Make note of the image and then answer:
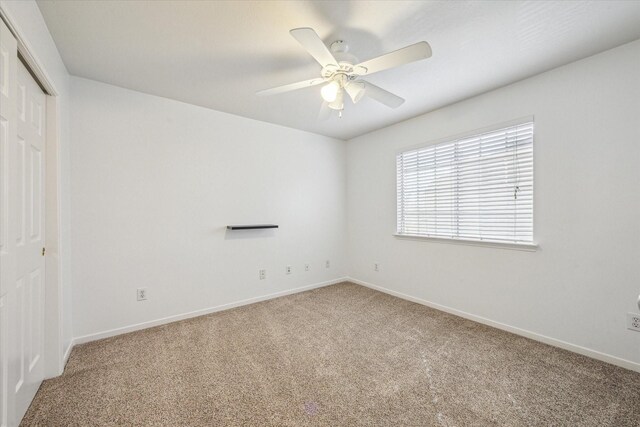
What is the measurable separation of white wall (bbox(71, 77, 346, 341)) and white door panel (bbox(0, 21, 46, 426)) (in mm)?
649

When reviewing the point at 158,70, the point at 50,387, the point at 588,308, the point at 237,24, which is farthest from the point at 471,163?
the point at 50,387

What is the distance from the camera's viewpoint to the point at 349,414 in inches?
60.6

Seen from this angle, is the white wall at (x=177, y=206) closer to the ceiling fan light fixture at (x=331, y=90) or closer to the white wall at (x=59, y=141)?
the white wall at (x=59, y=141)

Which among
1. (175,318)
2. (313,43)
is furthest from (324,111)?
(175,318)

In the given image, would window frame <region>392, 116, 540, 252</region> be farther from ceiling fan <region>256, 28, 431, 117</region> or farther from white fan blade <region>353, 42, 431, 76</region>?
white fan blade <region>353, 42, 431, 76</region>

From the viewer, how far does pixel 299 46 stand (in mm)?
1941

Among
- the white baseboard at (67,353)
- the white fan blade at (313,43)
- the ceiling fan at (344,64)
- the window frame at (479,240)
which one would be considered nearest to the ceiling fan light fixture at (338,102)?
the ceiling fan at (344,64)

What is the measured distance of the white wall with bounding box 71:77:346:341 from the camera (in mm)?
2439

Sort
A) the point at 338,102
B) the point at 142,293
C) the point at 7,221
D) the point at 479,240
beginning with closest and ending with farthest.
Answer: the point at 7,221 < the point at 338,102 < the point at 142,293 < the point at 479,240

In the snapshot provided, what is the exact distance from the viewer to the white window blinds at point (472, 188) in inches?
98.4

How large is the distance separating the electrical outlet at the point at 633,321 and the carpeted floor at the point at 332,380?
13.1 inches

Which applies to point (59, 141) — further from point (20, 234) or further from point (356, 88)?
point (356, 88)

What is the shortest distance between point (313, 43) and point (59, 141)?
204 centimetres

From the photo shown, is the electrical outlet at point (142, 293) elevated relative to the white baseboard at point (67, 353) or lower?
elevated
